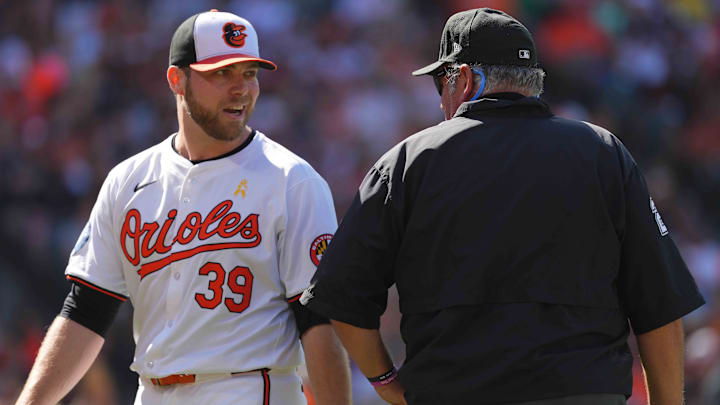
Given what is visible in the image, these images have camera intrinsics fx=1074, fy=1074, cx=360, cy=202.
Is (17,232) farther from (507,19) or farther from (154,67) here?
(507,19)

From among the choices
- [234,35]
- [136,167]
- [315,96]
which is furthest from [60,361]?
[315,96]

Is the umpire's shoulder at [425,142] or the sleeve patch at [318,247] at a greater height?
the umpire's shoulder at [425,142]

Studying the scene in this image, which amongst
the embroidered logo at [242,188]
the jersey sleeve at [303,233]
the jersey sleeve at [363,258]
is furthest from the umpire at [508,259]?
the embroidered logo at [242,188]

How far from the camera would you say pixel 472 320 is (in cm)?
278

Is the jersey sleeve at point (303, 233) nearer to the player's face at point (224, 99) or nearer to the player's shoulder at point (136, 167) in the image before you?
the player's face at point (224, 99)

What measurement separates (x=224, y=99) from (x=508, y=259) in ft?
4.43

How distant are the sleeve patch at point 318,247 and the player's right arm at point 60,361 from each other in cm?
87

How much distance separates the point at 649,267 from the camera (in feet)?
9.37

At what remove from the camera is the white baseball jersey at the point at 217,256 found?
3.49 metres

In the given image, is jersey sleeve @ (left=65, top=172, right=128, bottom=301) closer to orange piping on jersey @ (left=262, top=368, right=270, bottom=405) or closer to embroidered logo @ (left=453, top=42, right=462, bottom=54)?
orange piping on jersey @ (left=262, top=368, right=270, bottom=405)

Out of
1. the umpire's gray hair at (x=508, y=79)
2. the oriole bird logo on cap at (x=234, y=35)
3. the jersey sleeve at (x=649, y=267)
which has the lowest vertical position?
the jersey sleeve at (x=649, y=267)

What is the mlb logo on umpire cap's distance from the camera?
12.1 feet

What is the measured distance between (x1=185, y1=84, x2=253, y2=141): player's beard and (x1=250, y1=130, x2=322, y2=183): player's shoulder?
0.36 feet

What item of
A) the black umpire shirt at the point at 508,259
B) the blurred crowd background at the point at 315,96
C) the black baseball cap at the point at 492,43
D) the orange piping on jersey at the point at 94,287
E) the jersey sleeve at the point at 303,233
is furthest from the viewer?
the blurred crowd background at the point at 315,96
